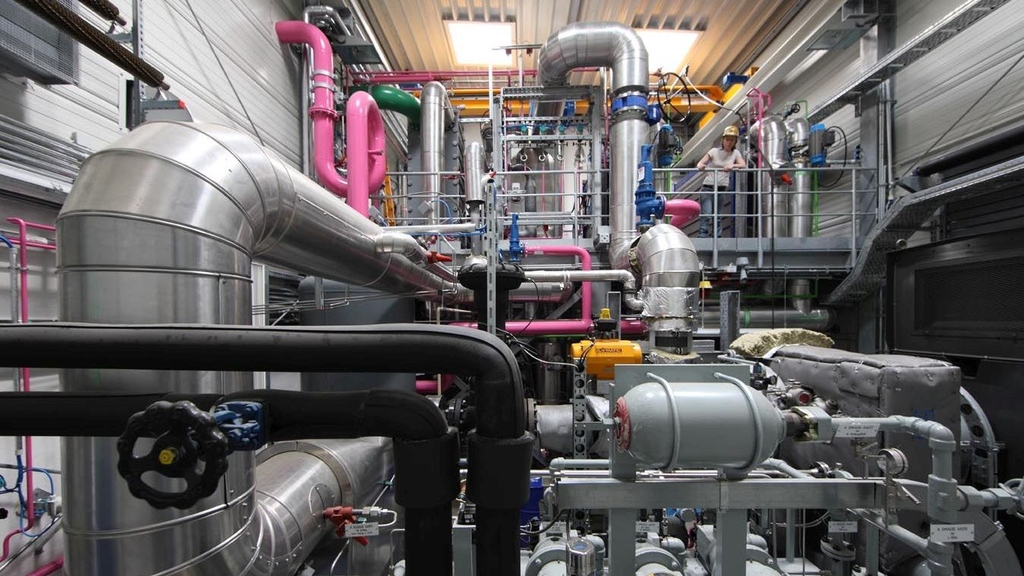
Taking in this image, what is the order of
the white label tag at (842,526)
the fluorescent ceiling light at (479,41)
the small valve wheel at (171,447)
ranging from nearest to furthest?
the small valve wheel at (171,447), the white label tag at (842,526), the fluorescent ceiling light at (479,41)

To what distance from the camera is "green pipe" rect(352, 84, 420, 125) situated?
4.76 metres

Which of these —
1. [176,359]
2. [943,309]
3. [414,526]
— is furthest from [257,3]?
[943,309]

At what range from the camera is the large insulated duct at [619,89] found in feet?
11.5

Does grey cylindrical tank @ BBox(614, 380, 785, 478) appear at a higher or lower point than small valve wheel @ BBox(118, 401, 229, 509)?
lower

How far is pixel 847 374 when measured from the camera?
1.66 m

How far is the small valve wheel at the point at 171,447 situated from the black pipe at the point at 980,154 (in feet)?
14.1

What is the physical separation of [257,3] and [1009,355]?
5.73 metres

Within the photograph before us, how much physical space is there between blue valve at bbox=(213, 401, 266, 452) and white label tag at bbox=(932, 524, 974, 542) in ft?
4.84

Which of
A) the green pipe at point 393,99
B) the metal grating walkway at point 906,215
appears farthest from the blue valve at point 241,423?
the green pipe at point 393,99

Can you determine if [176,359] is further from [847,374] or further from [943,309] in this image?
[943,309]

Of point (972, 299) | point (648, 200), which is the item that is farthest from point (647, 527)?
point (972, 299)

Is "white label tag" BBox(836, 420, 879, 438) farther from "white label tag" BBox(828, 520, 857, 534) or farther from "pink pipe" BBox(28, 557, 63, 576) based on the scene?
"pink pipe" BBox(28, 557, 63, 576)

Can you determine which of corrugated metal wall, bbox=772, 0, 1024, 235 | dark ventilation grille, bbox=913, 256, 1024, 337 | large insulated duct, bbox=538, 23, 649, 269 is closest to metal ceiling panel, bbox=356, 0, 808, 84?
large insulated duct, bbox=538, 23, 649, 269

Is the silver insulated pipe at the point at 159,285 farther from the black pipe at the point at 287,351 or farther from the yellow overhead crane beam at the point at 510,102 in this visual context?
the yellow overhead crane beam at the point at 510,102
